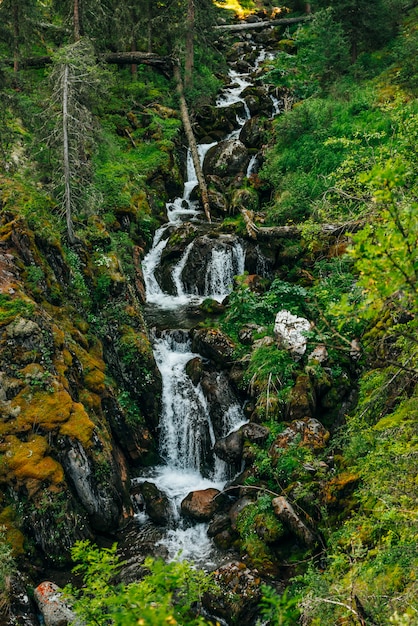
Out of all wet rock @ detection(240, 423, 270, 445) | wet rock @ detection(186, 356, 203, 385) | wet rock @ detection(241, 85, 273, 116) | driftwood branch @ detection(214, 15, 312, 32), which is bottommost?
wet rock @ detection(240, 423, 270, 445)

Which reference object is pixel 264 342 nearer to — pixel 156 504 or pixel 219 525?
pixel 219 525

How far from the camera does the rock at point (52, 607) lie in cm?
785

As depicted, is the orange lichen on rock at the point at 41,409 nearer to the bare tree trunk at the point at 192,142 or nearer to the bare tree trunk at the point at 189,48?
the bare tree trunk at the point at 192,142

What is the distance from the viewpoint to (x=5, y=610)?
25.0ft

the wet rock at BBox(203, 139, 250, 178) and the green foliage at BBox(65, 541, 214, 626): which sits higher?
the wet rock at BBox(203, 139, 250, 178)

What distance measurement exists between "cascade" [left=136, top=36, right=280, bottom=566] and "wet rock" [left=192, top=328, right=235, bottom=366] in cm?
46

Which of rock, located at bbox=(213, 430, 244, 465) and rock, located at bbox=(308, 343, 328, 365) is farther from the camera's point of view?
rock, located at bbox=(308, 343, 328, 365)

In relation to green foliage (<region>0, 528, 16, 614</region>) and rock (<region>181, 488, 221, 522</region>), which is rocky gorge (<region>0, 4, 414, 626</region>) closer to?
rock (<region>181, 488, 221, 522</region>)

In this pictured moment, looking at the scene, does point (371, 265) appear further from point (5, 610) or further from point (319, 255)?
point (319, 255)

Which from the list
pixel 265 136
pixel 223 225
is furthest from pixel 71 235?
pixel 265 136

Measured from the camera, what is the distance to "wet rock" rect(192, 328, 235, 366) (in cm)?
1398

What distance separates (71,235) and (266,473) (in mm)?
9170

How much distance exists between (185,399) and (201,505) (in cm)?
337

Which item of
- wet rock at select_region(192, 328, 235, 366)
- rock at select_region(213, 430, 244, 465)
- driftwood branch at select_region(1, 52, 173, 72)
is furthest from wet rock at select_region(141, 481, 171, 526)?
driftwood branch at select_region(1, 52, 173, 72)
